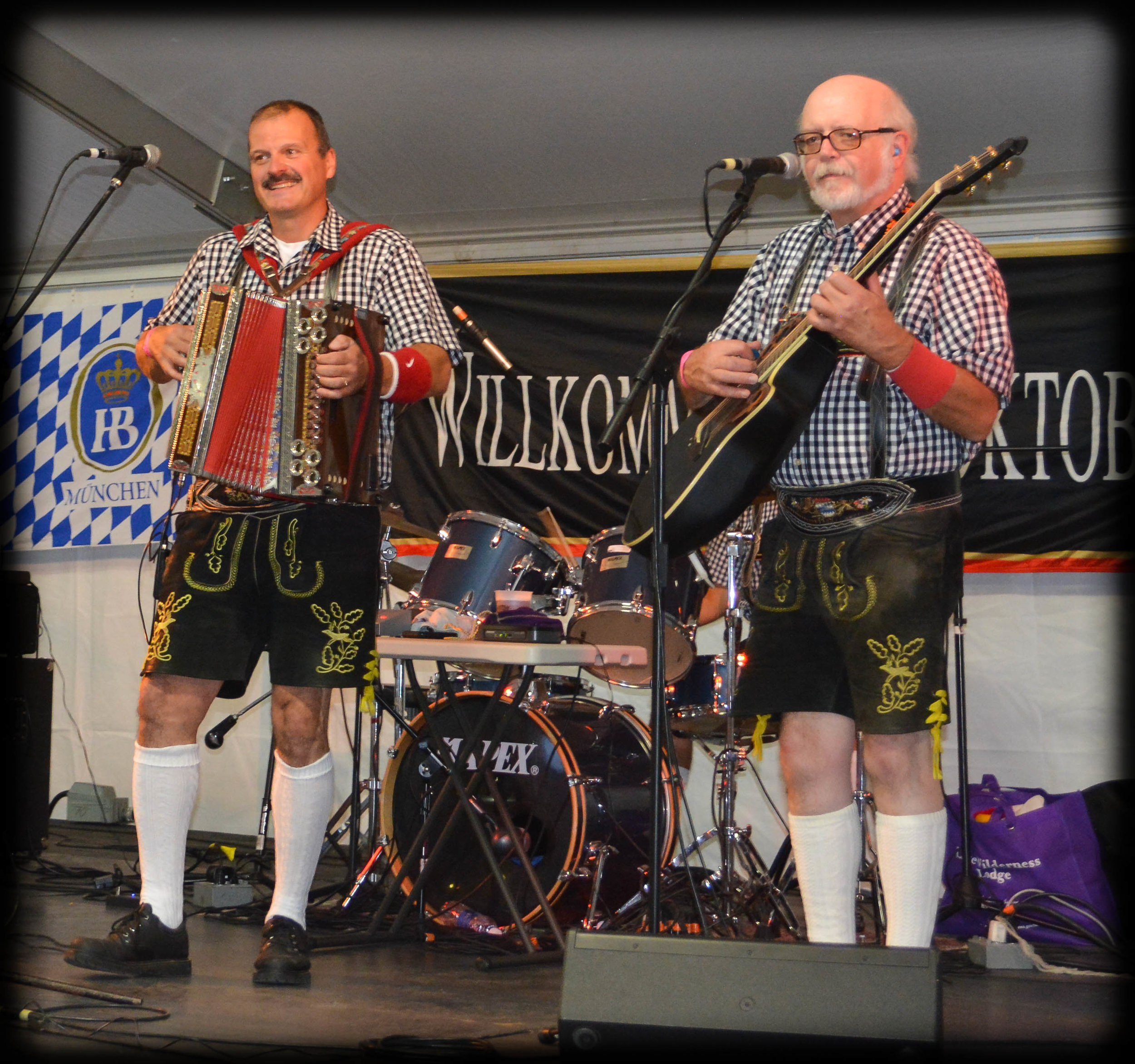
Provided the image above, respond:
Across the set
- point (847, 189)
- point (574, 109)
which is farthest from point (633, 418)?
point (847, 189)

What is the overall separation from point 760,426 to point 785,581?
1.02 ft

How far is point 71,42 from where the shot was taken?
4.10 metres

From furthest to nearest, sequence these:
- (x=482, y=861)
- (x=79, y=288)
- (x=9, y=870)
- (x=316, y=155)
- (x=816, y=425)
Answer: (x=79, y=288) < (x=9, y=870) < (x=482, y=861) < (x=316, y=155) < (x=816, y=425)

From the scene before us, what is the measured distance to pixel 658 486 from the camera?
2.27 m

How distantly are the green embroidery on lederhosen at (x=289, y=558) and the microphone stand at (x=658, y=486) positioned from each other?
2.45ft

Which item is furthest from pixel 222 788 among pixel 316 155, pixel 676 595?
pixel 316 155

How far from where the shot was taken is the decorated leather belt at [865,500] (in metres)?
2.26

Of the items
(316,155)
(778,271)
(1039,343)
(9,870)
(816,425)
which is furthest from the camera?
(1039,343)

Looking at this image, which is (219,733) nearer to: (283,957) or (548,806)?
(548,806)

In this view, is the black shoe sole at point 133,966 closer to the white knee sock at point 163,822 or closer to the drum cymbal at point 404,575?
the white knee sock at point 163,822

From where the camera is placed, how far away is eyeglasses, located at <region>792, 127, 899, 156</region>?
2.37 metres

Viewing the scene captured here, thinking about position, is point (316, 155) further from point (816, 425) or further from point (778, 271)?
point (816, 425)

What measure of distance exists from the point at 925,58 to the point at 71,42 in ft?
9.36

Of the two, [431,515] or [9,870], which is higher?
[431,515]
